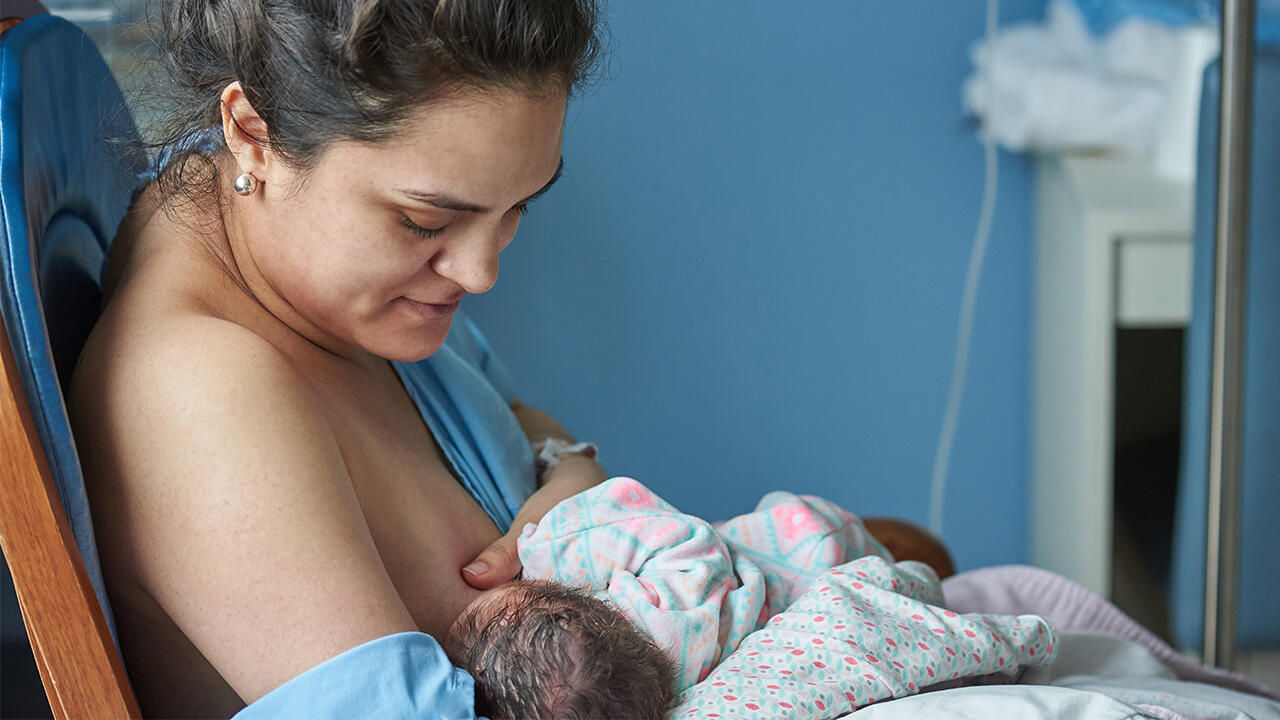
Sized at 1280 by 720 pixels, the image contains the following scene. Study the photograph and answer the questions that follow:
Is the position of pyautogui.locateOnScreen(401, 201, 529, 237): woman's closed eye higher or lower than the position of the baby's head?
higher

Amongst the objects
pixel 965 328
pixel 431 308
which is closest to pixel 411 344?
pixel 431 308

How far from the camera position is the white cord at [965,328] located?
2109mm

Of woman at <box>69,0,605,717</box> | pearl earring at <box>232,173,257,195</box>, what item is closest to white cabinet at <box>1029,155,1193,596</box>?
woman at <box>69,0,605,717</box>

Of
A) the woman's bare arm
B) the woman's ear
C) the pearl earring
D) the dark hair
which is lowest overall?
the woman's bare arm

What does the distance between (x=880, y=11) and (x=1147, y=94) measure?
1.60 ft

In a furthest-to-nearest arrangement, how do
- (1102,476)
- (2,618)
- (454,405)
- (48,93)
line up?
(1102,476), (2,618), (454,405), (48,93)

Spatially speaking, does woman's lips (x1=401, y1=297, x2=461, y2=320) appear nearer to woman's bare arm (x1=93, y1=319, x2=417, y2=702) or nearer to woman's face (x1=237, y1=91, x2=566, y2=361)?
woman's face (x1=237, y1=91, x2=566, y2=361)

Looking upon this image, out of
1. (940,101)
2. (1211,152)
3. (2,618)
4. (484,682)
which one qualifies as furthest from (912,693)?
(940,101)

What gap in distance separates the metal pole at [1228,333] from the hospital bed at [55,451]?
1.98 ft

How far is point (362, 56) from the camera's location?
2.39 feet

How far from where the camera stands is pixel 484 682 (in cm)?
75

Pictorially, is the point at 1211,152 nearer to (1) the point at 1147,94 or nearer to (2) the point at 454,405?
(1) the point at 1147,94

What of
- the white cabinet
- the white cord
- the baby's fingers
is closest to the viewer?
the baby's fingers

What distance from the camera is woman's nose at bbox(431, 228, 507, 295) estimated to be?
2.64 ft
